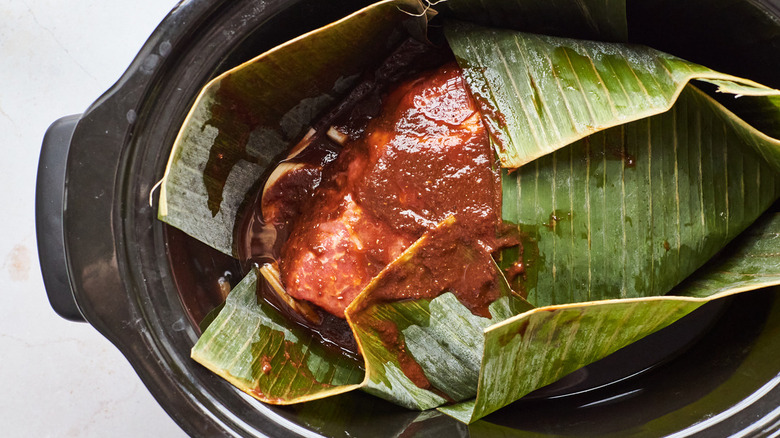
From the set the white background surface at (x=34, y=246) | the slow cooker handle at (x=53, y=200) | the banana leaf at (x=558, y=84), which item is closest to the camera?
the banana leaf at (x=558, y=84)

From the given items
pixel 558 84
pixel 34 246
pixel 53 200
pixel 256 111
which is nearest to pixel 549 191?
pixel 558 84

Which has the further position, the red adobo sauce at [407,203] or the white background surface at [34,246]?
the white background surface at [34,246]

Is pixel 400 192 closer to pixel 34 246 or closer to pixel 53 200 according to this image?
pixel 53 200

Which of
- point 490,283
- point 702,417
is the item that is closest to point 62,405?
point 490,283

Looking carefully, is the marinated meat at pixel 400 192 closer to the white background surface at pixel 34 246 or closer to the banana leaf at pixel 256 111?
the banana leaf at pixel 256 111

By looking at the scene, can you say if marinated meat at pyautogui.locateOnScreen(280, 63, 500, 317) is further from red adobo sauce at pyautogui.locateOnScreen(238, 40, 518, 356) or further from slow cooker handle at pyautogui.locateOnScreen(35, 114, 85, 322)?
slow cooker handle at pyautogui.locateOnScreen(35, 114, 85, 322)

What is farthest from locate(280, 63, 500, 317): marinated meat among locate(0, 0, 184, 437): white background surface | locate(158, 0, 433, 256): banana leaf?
locate(0, 0, 184, 437): white background surface

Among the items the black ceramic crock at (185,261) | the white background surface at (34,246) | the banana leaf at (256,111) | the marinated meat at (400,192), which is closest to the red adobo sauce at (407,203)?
the marinated meat at (400,192)
